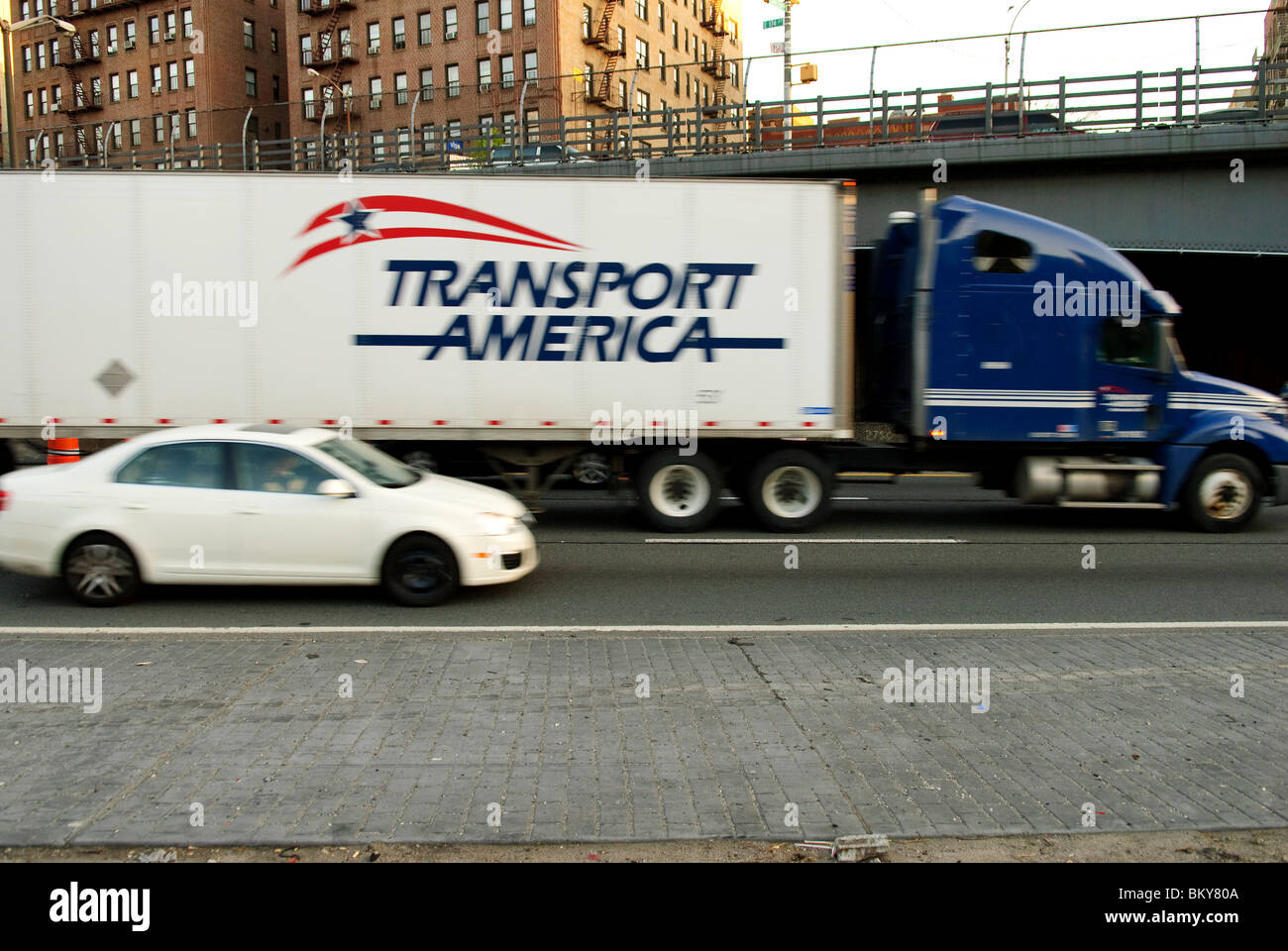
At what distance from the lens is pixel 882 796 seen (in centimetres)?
414

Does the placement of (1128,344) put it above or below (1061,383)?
above

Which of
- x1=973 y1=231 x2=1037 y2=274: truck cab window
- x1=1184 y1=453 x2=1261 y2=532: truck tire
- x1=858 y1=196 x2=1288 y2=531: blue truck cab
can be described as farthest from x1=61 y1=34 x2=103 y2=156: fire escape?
x1=1184 y1=453 x2=1261 y2=532: truck tire

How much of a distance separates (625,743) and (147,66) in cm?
7430

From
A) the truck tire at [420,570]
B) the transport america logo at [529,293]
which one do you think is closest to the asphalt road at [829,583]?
the truck tire at [420,570]

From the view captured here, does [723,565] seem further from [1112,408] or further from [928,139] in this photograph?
[928,139]

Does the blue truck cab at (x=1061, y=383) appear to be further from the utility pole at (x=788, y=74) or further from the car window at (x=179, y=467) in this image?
the utility pole at (x=788, y=74)

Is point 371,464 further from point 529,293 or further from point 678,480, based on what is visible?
point 678,480

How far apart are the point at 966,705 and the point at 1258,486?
8.20m

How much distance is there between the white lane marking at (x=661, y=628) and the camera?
6.95m

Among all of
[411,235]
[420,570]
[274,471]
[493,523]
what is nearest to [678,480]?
[493,523]

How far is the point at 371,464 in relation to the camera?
830cm

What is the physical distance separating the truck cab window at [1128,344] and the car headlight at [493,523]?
7.23 meters

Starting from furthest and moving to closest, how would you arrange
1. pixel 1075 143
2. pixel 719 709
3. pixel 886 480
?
pixel 1075 143 → pixel 886 480 → pixel 719 709
